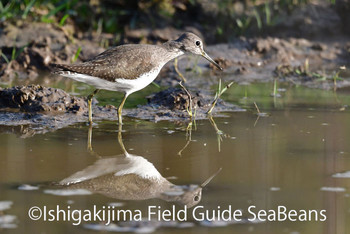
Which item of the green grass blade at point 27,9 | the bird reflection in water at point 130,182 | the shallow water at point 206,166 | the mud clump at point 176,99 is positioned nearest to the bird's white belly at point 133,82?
the shallow water at point 206,166

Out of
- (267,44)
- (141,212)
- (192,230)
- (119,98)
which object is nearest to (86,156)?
(141,212)

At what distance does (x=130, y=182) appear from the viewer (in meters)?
5.33

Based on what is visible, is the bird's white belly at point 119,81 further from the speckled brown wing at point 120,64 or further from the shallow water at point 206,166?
the shallow water at point 206,166

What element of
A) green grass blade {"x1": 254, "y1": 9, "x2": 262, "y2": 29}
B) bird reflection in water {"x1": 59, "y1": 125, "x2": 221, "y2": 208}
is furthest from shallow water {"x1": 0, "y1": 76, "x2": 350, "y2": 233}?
green grass blade {"x1": 254, "y1": 9, "x2": 262, "y2": 29}

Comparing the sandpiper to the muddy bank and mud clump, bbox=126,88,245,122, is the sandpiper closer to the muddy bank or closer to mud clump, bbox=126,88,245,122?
the muddy bank

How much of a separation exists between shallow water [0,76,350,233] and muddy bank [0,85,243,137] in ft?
0.98

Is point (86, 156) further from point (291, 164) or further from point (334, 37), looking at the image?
point (334, 37)

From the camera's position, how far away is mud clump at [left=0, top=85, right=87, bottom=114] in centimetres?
784

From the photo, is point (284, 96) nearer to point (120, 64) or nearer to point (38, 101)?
point (120, 64)

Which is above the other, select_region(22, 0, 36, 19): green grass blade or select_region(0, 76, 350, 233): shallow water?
select_region(22, 0, 36, 19): green grass blade

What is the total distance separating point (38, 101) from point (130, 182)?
2.97 metres

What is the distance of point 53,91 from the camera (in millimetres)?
8086

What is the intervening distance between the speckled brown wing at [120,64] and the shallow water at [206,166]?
59 cm

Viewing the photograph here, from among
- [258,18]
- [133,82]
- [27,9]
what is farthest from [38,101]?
[258,18]
